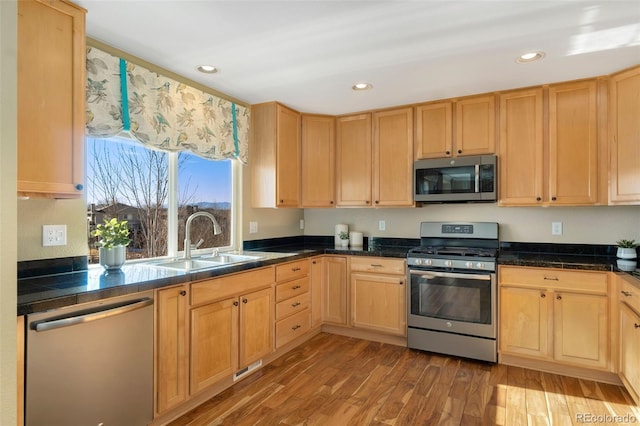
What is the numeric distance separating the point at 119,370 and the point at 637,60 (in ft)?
12.5

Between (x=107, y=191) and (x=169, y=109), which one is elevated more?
(x=169, y=109)

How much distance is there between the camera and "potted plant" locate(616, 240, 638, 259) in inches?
108

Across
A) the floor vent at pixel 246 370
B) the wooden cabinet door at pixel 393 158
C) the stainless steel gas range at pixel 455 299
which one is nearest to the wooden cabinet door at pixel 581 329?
the stainless steel gas range at pixel 455 299

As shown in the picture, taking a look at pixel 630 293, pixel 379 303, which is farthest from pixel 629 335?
pixel 379 303

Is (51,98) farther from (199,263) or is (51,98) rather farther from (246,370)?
(246,370)

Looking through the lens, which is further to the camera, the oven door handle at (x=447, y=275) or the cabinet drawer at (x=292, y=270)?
the cabinet drawer at (x=292, y=270)

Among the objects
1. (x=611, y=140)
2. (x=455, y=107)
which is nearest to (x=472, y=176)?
(x=455, y=107)

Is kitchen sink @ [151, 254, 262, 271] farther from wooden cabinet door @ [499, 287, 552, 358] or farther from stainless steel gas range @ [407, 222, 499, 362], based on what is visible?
wooden cabinet door @ [499, 287, 552, 358]

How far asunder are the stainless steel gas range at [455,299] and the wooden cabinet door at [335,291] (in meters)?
0.66

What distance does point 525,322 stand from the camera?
9.20ft

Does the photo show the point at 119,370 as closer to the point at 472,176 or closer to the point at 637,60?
the point at 472,176

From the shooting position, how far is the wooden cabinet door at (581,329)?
8.43 ft

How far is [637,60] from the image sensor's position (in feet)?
7.99

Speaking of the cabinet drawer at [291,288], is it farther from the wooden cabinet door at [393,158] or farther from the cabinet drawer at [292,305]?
the wooden cabinet door at [393,158]
